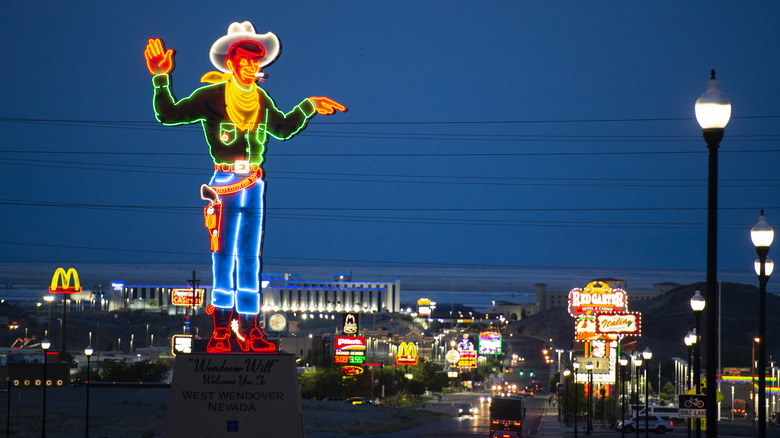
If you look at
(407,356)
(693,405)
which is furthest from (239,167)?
(407,356)

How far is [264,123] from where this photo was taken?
43844 mm

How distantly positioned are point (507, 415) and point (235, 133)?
2646cm

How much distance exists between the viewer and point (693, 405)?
65.3ft

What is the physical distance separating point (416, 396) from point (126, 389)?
55143 millimetres

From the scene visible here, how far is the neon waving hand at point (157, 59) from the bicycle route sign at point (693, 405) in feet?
105

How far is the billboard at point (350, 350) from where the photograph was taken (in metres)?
110

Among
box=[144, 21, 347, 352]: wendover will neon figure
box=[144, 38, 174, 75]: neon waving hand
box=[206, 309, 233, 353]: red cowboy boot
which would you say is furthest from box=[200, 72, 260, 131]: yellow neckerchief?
box=[206, 309, 233, 353]: red cowboy boot

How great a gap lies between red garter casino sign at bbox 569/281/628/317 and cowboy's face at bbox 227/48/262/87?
6851 cm

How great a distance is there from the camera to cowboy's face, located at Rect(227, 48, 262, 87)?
43688 mm

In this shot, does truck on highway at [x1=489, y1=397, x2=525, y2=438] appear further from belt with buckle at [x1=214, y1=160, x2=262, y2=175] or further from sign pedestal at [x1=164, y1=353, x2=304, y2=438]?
sign pedestal at [x1=164, y1=353, x2=304, y2=438]

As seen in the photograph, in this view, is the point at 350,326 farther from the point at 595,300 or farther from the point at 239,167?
the point at 239,167

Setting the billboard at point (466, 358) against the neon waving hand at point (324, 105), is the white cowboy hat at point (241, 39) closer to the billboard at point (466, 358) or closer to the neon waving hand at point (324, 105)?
the neon waving hand at point (324, 105)

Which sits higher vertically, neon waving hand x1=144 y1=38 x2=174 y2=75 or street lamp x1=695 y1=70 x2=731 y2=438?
neon waving hand x1=144 y1=38 x2=174 y2=75

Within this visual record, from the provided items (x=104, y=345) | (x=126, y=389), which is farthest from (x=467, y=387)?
(x=126, y=389)
